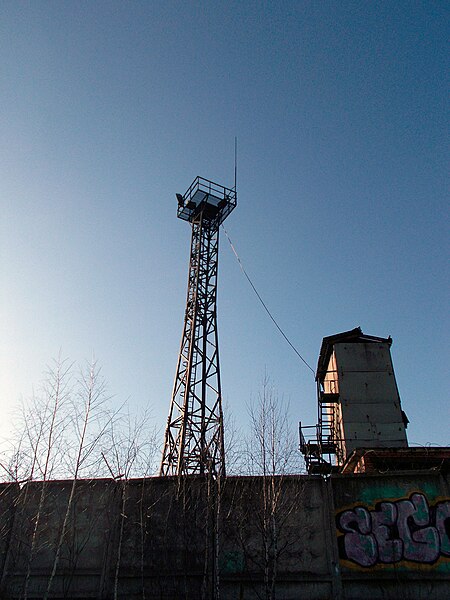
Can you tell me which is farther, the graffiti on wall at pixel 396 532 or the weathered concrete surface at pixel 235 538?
the graffiti on wall at pixel 396 532

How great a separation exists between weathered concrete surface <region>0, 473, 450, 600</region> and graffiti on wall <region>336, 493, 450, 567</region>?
22 millimetres

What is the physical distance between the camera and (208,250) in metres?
24.9

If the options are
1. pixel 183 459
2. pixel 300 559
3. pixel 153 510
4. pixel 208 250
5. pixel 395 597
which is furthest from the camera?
pixel 208 250

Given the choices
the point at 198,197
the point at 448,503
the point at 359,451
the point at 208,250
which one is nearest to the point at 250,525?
the point at 448,503

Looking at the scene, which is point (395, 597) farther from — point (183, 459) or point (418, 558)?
point (183, 459)

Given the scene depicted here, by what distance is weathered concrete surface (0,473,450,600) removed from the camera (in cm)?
1070

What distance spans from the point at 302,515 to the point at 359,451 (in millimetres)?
4919

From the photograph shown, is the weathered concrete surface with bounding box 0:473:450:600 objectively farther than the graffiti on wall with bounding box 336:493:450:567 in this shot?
No

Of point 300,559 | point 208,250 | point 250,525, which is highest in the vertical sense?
point 208,250

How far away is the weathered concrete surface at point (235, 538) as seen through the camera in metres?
10.7

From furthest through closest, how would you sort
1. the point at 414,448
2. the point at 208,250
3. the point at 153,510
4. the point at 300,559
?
1. the point at 208,250
2. the point at 414,448
3. the point at 153,510
4. the point at 300,559

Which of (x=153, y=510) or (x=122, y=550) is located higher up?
(x=153, y=510)

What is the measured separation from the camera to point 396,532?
36.2 feet

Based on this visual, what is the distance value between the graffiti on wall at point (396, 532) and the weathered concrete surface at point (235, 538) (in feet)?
0.07
